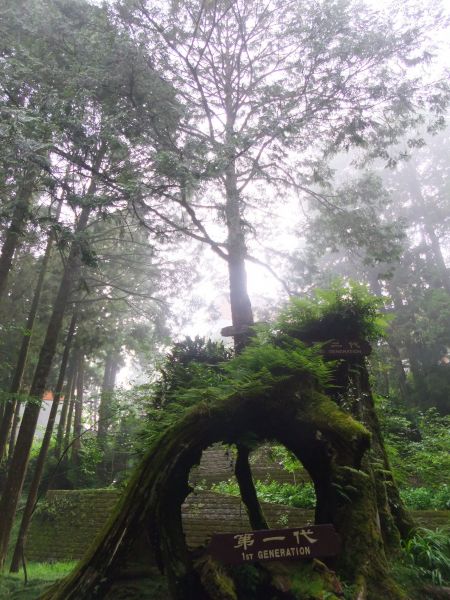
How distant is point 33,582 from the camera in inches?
262

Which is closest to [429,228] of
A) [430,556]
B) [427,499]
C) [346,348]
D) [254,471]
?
[254,471]

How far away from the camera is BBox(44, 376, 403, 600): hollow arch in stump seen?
11.6 ft

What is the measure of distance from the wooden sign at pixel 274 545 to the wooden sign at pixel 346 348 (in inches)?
96.3

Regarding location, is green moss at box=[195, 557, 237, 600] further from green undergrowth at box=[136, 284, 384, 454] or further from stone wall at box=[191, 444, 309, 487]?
stone wall at box=[191, 444, 309, 487]

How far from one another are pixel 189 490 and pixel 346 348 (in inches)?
112

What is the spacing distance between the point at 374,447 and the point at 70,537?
9051mm

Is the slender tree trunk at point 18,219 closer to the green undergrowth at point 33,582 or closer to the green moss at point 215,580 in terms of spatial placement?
the green undergrowth at point 33,582

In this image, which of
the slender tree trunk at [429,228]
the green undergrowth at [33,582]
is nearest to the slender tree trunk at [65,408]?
the green undergrowth at [33,582]

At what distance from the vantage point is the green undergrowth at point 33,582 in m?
5.52

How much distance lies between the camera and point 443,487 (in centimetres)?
840

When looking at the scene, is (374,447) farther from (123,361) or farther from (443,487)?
(123,361)

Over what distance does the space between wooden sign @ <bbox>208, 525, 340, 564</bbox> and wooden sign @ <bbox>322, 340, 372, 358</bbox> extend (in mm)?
2445

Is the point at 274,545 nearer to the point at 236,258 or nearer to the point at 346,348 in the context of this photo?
the point at 346,348

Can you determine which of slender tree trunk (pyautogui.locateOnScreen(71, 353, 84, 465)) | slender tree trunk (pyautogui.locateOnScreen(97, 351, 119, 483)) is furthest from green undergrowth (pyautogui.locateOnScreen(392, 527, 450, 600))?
slender tree trunk (pyautogui.locateOnScreen(71, 353, 84, 465))
